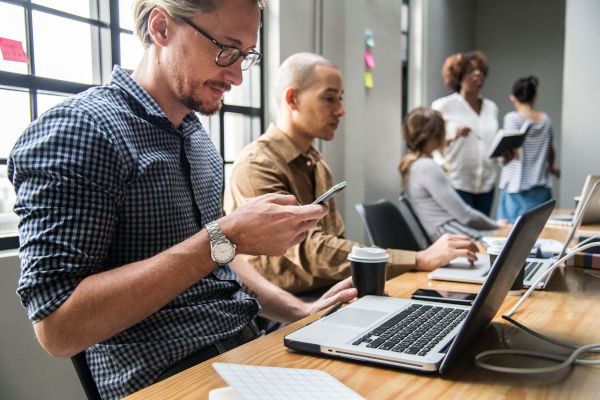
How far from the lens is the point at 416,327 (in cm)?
87

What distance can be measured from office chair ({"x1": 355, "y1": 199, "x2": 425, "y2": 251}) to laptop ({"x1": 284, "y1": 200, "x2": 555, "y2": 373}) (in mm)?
995

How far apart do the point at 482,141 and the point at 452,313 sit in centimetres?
354

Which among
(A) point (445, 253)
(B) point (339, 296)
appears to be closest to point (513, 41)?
(A) point (445, 253)

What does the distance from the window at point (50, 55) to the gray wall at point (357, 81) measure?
3.39 feet

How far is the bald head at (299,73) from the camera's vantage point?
203 centimetres

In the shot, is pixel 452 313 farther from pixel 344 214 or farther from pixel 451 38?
pixel 451 38

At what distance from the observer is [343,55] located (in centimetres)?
334

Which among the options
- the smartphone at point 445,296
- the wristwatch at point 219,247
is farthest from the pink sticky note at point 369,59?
the wristwatch at point 219,247

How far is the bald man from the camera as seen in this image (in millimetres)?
1527

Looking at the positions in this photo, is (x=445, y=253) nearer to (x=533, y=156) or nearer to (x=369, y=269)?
(x=369, y=269)

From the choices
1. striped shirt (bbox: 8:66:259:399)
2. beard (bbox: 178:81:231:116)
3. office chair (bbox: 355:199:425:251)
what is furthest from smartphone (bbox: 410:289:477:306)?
office chair (bbox: 355:199:425:251)

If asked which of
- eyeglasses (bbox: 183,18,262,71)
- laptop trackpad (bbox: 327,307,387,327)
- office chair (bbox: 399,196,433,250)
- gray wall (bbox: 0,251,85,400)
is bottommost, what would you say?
gray wall (bbox: 0,251,85,400)

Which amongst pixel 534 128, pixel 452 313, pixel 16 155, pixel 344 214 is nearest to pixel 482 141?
pixel 534 128

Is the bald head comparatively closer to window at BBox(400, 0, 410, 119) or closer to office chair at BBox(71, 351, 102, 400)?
office chair at BBox(71, 351, 102, 400)
